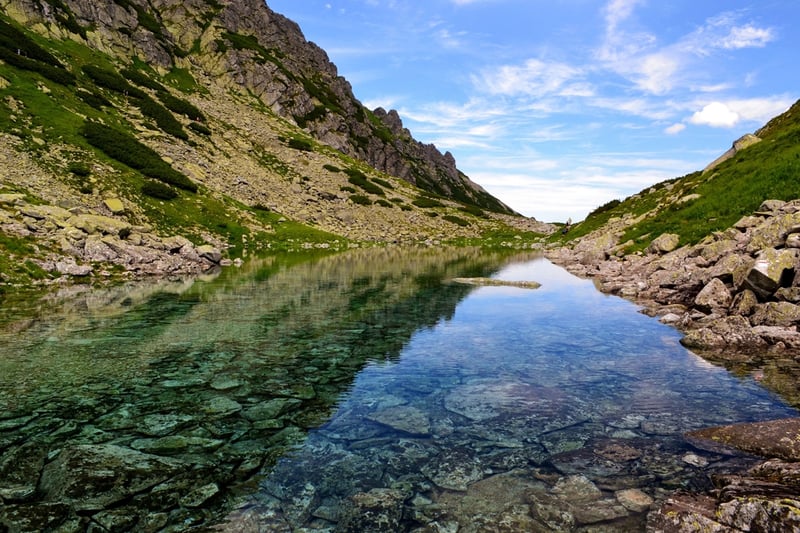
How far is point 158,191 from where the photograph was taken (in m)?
55.3

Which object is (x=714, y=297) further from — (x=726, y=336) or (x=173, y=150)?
(x=173, y=150)

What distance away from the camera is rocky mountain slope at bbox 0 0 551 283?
38.0 m

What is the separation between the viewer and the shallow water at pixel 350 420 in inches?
267

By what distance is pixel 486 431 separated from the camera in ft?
31.1

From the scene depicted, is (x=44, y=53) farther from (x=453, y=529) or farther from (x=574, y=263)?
(x=453, y=529)

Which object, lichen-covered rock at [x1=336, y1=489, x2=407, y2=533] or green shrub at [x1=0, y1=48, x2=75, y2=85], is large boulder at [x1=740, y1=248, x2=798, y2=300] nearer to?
lichen-covered rock at [x1=336, y1=489, x2=407, y2=533]

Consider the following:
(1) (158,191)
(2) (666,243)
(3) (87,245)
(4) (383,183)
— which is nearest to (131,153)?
(1) (158,191)

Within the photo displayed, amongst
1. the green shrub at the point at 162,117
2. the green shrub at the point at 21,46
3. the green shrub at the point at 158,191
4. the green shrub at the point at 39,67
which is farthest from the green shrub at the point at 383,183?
the green shrub at the point at 21,46

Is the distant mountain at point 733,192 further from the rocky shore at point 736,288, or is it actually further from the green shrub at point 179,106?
the green shrub at point 179,106

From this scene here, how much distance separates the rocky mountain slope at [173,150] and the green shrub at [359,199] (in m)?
0.45

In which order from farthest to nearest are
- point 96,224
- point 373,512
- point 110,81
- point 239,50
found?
point 239,50, point 110,81, point 96,224, point 373,512

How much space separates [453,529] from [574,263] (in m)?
48.3

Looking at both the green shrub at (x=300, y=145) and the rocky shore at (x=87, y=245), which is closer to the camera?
the rocky shore at (x=87, y=245)

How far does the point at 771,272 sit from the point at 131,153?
6873 cm
